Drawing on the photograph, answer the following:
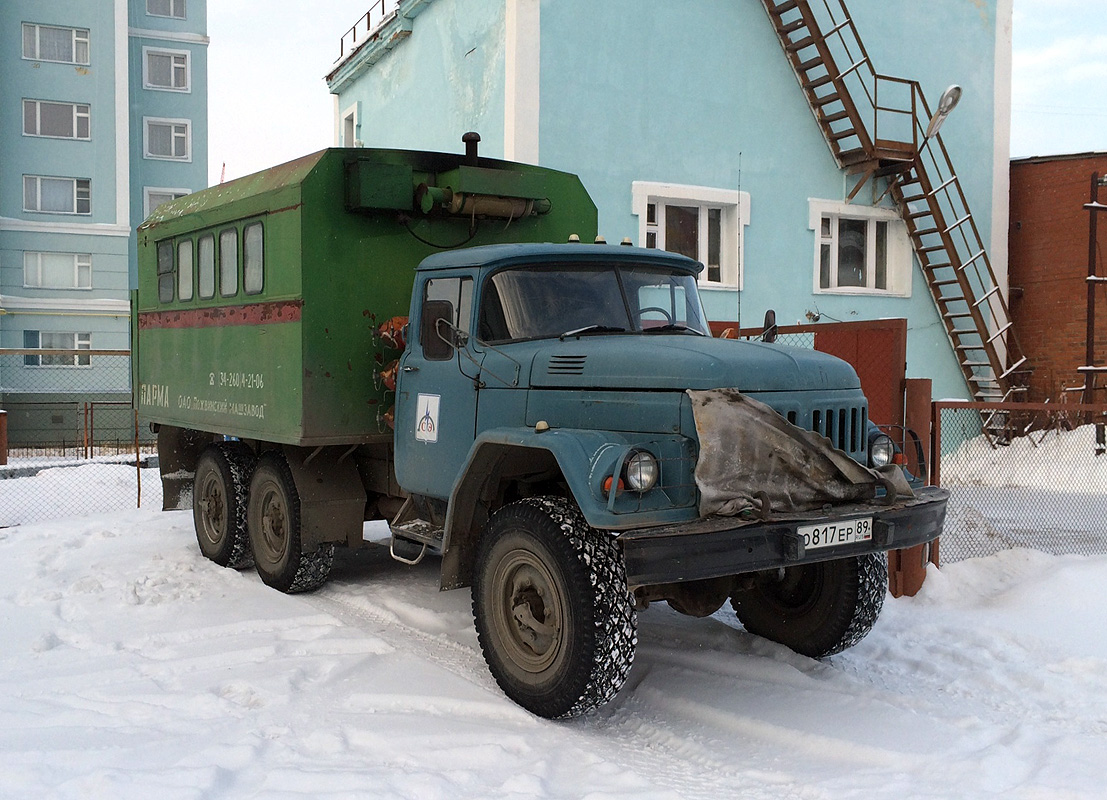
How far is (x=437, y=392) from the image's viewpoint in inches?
253

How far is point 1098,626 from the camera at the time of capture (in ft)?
21.8

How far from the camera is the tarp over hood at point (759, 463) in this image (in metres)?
4.84

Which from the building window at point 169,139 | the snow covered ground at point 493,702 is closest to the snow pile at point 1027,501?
the snow covered ground at point 493,702

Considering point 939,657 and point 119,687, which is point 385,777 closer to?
point 119,687

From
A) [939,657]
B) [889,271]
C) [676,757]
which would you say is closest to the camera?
[676,757]

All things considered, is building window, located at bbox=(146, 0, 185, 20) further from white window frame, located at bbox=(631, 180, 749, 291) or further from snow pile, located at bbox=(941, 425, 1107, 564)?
snow pile, located at bbox=(941, 425, 1107, 564)

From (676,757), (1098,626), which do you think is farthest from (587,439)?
(1098,626)

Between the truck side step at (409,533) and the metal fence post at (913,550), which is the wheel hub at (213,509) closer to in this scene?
the truck side step at (409,533)

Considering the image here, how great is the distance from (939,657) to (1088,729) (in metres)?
1.17

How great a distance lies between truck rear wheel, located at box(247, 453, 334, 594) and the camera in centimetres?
770

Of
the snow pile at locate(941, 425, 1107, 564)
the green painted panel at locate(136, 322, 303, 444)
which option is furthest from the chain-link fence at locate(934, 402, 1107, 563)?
the green painted panel at locate(136, 322, 303, 444)

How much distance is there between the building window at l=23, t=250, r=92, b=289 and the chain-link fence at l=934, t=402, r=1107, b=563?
24915 mm

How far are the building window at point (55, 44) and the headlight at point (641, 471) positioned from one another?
3026cm

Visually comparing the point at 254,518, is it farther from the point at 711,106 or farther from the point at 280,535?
the point at 711,106
